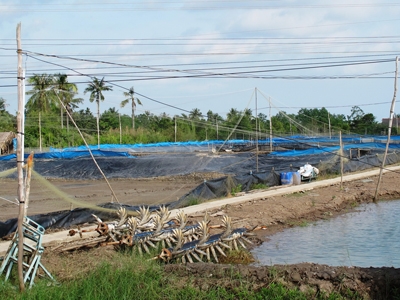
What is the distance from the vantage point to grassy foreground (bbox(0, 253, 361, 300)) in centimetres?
782

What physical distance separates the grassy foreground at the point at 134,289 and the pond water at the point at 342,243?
3.00 metres

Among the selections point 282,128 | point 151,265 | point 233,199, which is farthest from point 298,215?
point 282,128

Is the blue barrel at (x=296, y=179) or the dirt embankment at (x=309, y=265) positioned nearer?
the dirt embankment at (x=309, y=265)

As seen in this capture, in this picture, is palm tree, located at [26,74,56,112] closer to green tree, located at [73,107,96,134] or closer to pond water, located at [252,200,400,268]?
green tree, located at [73,107,96,134]

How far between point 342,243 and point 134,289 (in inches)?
289

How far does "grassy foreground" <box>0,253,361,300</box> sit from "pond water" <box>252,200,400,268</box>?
3.00 m

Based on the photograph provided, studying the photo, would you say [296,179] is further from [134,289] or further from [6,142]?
[6,142]

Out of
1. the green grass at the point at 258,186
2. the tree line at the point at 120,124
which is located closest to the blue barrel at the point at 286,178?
the green grass at the point at 258,186

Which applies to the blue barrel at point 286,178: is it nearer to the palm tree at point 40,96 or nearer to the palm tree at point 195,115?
the palm tree at point 195,115

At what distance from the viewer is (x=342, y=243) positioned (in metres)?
14.0

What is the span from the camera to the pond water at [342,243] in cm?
1204

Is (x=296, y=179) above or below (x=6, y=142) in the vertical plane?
below

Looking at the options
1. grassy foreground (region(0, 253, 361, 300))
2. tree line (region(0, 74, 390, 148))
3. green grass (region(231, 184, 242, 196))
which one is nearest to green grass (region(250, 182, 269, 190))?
green grass (region(231, 184, 242, 196))

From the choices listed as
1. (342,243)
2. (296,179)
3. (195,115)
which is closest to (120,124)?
(195,115)
